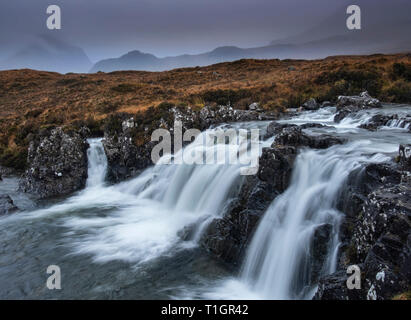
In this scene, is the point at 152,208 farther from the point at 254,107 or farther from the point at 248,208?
the point at 254,107

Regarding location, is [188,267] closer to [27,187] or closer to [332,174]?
[332,174]

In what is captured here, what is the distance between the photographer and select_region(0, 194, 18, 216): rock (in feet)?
46.3

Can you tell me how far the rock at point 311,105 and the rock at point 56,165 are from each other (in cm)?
1940

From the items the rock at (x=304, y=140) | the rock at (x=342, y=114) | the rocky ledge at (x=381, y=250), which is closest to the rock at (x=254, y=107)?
the rock at (x=342, y=114)

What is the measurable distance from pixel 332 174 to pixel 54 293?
32.5 ft

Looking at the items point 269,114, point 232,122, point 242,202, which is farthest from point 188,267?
point 269,114

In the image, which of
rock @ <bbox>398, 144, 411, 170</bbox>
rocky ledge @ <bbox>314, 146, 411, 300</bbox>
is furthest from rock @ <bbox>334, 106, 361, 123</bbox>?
rocky ledge @ <bbox>314, 146, 411, 300</bbox>

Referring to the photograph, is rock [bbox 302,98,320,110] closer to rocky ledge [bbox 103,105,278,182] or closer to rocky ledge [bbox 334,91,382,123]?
rocky ledge [bbox 334,91,382,123]

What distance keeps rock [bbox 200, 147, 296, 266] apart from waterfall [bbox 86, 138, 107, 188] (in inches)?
440

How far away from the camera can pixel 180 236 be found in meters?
11.1

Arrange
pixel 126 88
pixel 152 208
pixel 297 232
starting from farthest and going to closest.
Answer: pixel 126 88
pixel 152 208
pixel 297 232

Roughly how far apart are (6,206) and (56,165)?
4282mm

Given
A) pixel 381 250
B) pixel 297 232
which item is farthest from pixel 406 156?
pixel 297 232

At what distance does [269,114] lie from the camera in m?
23.5
